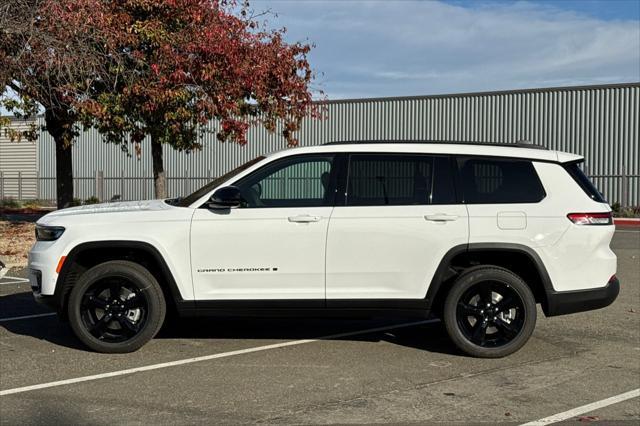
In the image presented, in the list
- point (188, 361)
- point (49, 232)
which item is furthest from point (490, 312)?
point (49, 232)

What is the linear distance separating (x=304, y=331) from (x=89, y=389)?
106 inches

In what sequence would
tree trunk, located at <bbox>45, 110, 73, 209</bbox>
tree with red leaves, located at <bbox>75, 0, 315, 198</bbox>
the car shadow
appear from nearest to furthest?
the car shadow → tree with red leaves, located at <bbox>75, 0, 315, 198</bbox> → tree trunk, located at <bbox>45, 110, 73, 209</bbox>

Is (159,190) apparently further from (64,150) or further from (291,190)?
(291,190)

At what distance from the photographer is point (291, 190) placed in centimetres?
700

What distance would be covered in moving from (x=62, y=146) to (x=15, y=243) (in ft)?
10.6

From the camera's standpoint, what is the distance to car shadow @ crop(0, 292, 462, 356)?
7.57 m

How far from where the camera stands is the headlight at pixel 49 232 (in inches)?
271

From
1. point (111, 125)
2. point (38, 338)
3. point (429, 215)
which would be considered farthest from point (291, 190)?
point (111, 125)

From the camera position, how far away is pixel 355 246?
676cm

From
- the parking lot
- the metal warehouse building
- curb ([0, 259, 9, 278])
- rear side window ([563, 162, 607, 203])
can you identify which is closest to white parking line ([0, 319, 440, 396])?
the parking lot

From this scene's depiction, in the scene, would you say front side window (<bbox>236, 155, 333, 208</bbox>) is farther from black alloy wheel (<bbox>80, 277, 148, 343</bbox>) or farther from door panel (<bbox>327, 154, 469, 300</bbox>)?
black alloy wheel (<bbox>80, 277, 148, 343</bbox>)

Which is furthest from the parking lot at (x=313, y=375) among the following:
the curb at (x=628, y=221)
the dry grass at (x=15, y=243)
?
the curb at (x=628, y=221)

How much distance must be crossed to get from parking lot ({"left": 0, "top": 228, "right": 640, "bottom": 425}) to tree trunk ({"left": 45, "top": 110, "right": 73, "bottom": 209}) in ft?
29.8

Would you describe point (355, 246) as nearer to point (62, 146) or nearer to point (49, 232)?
point (49, 232)
